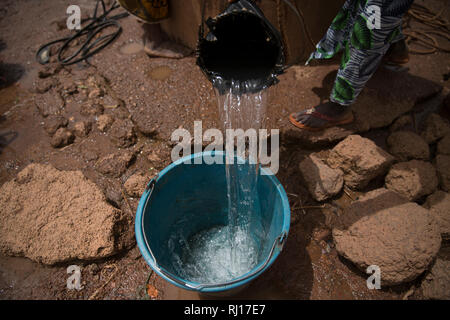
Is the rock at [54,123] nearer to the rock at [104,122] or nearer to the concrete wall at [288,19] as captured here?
the rock at [104,122]

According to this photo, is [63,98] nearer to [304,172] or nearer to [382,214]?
[304,172]

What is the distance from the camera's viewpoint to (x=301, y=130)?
7.53 ft

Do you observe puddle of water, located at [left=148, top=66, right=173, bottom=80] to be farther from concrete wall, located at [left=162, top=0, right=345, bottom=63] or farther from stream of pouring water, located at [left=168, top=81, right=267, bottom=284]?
stream of pouring water, located at [left=168, top=81, right=267, bottom=284]

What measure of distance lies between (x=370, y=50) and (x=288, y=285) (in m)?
1.64

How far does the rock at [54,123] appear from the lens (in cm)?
265

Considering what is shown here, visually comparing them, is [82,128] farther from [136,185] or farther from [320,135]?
[320,135]

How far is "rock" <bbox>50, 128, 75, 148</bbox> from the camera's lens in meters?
2.53

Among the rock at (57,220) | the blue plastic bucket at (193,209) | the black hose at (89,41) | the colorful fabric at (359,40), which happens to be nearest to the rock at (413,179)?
the colorful fabric at (359,40)

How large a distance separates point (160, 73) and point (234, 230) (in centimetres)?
180

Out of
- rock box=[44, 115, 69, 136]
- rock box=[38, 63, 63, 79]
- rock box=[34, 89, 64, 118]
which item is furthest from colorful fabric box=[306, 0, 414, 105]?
rock box=[38, 63, 63, 79]

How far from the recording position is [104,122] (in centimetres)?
259

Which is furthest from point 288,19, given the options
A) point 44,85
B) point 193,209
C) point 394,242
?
point 44,85

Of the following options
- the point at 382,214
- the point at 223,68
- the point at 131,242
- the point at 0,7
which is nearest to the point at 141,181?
the point at 131,242

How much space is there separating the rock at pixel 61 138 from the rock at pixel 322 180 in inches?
84.8
